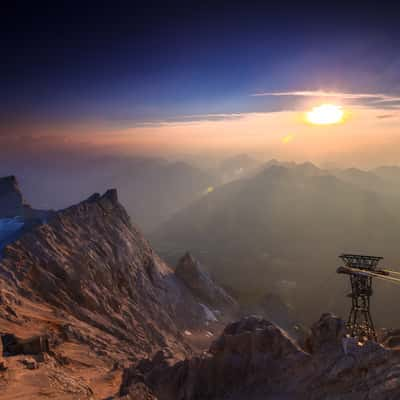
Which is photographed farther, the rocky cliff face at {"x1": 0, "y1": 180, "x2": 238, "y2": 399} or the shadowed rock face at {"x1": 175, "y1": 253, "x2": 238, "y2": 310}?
the shadowed rock face at {"x1": 175, "y1": 253, "x2": 238, "y2": 310}

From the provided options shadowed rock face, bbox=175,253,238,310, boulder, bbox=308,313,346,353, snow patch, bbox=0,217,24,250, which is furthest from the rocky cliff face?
boulder, bbox=308,313,346,353

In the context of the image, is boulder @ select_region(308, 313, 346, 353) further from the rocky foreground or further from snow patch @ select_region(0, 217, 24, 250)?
snow patch @ select_region(0, 217, 24, 250)

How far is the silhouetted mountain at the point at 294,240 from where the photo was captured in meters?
111

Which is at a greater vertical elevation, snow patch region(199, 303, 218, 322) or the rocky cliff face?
the rocky cliff face

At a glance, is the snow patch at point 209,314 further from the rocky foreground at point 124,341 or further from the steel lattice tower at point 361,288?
the steel lattice tower at point 361,288

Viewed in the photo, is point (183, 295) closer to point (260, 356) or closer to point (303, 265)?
point (260, 356)

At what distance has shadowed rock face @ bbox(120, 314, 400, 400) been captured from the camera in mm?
15812

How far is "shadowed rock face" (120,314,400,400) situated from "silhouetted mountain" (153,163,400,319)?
6883 cm

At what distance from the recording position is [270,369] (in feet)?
72.5

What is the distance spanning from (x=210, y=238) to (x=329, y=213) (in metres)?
63.6

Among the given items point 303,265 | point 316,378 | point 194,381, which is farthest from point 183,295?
point 303,265

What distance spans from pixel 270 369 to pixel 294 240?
462 ft

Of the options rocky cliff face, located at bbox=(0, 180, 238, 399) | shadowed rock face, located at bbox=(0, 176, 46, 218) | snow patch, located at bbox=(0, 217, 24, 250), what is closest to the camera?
rocky cliff face, located at bbox=(0, 180, 238, 399)

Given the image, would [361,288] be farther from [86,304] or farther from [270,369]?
[86,304]
